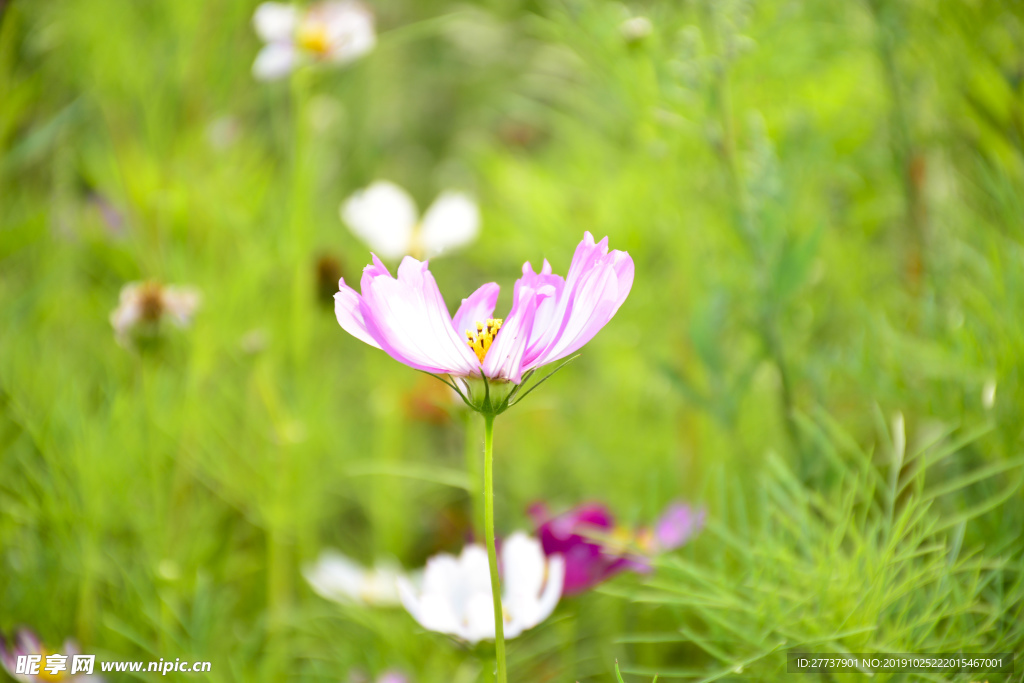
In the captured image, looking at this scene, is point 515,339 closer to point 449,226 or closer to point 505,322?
point 505,322

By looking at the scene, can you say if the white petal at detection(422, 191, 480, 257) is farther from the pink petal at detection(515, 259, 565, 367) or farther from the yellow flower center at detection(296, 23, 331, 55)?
the pink petal at detection(515, 259, 565, 367)

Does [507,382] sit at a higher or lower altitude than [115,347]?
higher

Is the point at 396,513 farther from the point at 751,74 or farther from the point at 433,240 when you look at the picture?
the point at 751,74

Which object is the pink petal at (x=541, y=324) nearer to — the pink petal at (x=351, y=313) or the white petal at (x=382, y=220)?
the pink petal at (x=351, y=313)

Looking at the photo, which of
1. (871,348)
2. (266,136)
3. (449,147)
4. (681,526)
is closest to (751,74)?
(871,348)

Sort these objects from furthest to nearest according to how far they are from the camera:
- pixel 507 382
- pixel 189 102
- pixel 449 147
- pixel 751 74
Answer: pixel 449 147 < pixel 189 102 < pixel 751 74 < pixel 507 382

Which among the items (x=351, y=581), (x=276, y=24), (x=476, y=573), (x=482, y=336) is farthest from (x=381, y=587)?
(x=276, y=24)
